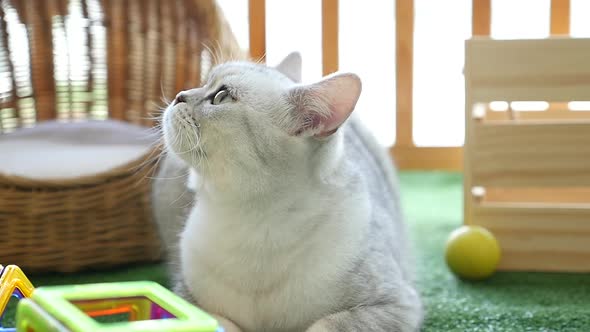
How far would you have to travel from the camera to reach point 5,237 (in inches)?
67.0

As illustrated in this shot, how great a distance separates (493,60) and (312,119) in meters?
0.72

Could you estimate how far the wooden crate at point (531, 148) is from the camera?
169 cm

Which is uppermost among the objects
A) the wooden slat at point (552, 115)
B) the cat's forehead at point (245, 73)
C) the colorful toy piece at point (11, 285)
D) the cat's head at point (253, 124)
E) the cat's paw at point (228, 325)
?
the cat's forehead at point (245, 73)

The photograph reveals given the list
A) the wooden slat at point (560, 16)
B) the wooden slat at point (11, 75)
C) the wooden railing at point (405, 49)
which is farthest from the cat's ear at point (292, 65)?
the wooden slat at point (560, 16)

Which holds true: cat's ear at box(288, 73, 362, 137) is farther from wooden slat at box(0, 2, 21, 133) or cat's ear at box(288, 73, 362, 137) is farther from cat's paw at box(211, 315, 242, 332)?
wooden slat at box(0, 2, 21, 133)

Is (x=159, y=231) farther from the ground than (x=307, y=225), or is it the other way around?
(x=307, y=225)

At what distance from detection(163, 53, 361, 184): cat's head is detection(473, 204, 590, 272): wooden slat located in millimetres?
728

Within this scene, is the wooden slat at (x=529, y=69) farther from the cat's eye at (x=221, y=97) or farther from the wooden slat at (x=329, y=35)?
the wooden slat at (x=329, y=35)

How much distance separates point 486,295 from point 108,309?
3.03 ft

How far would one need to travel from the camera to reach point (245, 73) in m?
1.25

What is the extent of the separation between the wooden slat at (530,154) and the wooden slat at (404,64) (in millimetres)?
1297

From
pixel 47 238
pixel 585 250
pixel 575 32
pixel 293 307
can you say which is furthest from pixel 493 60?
pixel 575 32

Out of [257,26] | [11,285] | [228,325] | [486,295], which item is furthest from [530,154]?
[257,26]

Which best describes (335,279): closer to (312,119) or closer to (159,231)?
(312,119)
